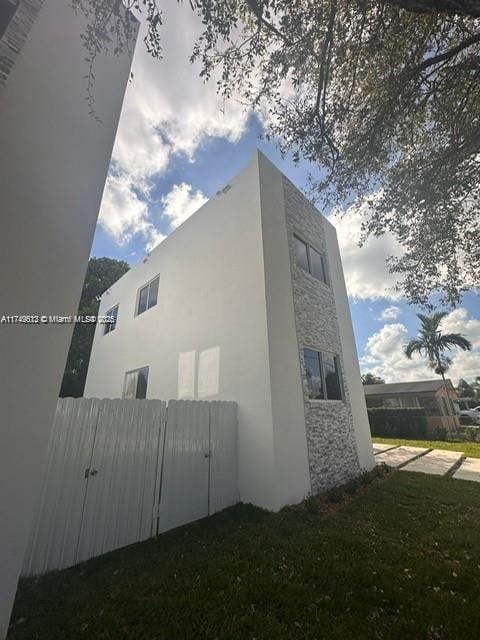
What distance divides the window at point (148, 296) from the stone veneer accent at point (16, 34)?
6598mm

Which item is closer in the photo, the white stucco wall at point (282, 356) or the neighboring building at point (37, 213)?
the neighboring building at point (37, 213)

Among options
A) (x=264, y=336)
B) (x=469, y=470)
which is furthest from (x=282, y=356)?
(x=469, y=470)

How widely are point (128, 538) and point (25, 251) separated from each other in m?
3.80

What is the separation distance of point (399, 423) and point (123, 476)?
17140mm

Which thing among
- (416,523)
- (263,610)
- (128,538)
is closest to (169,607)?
(263,610)

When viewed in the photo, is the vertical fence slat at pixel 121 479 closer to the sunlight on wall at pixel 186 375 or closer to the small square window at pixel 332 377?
the sunlight on wall at pixel 186 375

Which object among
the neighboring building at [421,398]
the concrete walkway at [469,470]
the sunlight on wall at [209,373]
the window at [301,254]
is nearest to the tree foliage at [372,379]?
the neighboring building at [421,398]

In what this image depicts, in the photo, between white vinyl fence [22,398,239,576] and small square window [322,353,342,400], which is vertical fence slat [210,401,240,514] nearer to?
white vinyl fence [22,398,239,576]

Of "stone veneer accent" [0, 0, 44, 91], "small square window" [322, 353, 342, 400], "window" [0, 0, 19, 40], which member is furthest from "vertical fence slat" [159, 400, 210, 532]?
"window" [0, 0, 19, 40]

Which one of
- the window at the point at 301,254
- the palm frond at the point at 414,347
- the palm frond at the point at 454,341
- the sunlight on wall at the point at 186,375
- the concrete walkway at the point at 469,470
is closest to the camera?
the sunlight on wall at the point at 186,375

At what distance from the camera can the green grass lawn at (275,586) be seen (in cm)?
211

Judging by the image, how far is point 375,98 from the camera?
14.9ft

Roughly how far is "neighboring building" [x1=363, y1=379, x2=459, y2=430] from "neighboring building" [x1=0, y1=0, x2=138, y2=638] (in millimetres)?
21126

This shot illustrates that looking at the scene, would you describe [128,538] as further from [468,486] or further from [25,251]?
[468,486]
